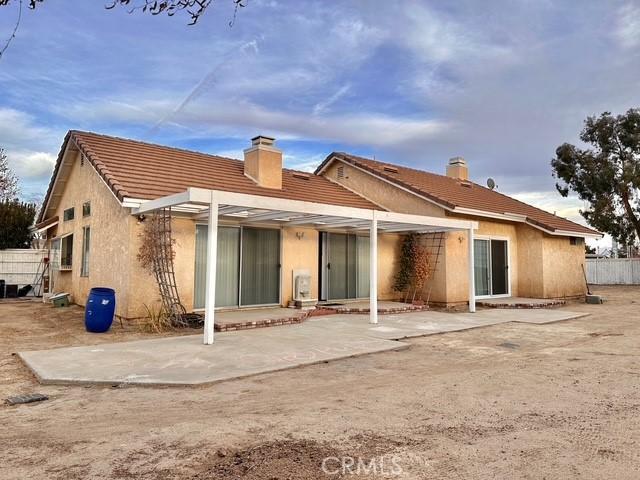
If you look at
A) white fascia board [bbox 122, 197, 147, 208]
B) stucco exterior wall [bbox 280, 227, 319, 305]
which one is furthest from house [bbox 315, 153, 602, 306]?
white fascia board [bbox 122, 197, 147, 208]

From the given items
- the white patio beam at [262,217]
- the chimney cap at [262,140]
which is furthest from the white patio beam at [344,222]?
the chimney cap at [262,140]

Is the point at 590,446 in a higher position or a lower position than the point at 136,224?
lower

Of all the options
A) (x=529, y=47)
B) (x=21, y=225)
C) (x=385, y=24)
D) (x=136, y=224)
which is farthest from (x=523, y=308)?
(x=21, y=225)

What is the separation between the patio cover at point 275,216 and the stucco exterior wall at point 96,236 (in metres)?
1.14

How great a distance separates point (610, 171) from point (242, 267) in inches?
1069

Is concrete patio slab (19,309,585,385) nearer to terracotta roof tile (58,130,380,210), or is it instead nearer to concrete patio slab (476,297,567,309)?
terracotta roof tile (58,130,380,210)

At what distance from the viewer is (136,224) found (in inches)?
384

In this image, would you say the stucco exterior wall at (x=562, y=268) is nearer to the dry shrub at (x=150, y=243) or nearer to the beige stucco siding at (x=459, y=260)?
the beige stucco siding at (x=459, y=260)

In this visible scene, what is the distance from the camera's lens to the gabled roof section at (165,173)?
10.4m

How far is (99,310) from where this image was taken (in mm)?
8820

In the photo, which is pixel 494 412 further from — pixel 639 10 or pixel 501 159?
pixel 501 159

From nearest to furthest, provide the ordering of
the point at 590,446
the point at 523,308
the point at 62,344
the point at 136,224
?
the point at 590,446, the point at 62,344, the point at 136,224, the point at 523,308

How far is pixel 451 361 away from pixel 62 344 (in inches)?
257

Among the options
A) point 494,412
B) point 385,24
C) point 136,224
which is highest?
point 385,24
